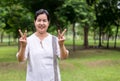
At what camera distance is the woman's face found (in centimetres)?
411

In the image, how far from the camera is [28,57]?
4.09m

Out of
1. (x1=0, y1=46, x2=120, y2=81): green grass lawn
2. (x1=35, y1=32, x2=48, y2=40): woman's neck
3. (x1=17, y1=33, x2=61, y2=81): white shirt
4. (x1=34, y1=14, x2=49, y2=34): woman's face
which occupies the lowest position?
(x1=0, y1=46, x2=120, y2=81): green grass lawn

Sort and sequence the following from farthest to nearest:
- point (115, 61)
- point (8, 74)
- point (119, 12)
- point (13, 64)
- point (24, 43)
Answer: point (119, 12) → point (115, 61) → point (13, 64) → point (8, 74) → point (24, 43)

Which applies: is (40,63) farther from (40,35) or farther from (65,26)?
(65,26)

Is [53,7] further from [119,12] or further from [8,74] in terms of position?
[119,12]

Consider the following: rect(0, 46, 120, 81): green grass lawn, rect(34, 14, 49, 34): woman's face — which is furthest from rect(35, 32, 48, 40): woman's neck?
rect(0, 46, 120, 81): green grass lawn

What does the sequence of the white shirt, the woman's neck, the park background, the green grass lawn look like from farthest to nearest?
1. the park background
2. the green grass lawn
3. the woman's neck
4. the white shirt

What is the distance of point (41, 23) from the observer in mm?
4137

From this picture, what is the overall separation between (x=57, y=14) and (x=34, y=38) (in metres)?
21.1

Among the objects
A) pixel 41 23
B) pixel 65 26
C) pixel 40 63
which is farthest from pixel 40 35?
pixel 65 26

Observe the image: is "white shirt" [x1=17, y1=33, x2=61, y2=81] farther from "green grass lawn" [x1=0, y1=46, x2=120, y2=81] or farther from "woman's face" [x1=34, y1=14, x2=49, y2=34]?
"green grass lawn" [x1=0, y1=46, x2=120, y2=81]

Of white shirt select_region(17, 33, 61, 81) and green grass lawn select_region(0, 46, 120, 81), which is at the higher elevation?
white shirt select_region(17, 33, 61, 81)

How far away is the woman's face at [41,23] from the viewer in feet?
13.5

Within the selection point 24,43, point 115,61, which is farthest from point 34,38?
point 115,61
